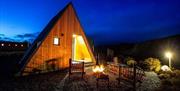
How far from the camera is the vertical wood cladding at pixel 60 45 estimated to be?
37.5 feet

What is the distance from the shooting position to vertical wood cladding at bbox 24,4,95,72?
451 inches

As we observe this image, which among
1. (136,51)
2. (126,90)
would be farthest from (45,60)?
(136,51)

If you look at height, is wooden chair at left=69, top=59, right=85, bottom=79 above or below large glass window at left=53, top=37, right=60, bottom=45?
below

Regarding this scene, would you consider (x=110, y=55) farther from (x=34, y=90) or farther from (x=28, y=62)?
(x=34, y=90)

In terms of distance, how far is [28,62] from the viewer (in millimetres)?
10883

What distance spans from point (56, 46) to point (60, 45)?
1.22 ft

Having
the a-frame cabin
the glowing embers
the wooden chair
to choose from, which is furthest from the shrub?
the wooden chair

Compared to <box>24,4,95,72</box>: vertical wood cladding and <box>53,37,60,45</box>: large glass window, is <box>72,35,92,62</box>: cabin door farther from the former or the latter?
<box>53,37,60,45</box>: large glass window

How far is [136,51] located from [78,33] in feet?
34.9

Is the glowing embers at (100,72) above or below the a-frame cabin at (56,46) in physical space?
below

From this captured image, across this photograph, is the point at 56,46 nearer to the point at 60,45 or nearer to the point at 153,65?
the point at 60,45

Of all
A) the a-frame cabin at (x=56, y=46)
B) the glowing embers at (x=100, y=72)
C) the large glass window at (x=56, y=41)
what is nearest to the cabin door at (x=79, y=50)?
the a-frame cabin at (x=56, y=46)

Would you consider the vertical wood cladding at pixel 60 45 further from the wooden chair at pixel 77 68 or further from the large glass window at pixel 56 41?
the wooden chair at pixel 77 68

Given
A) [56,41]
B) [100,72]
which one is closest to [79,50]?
[56,41]
